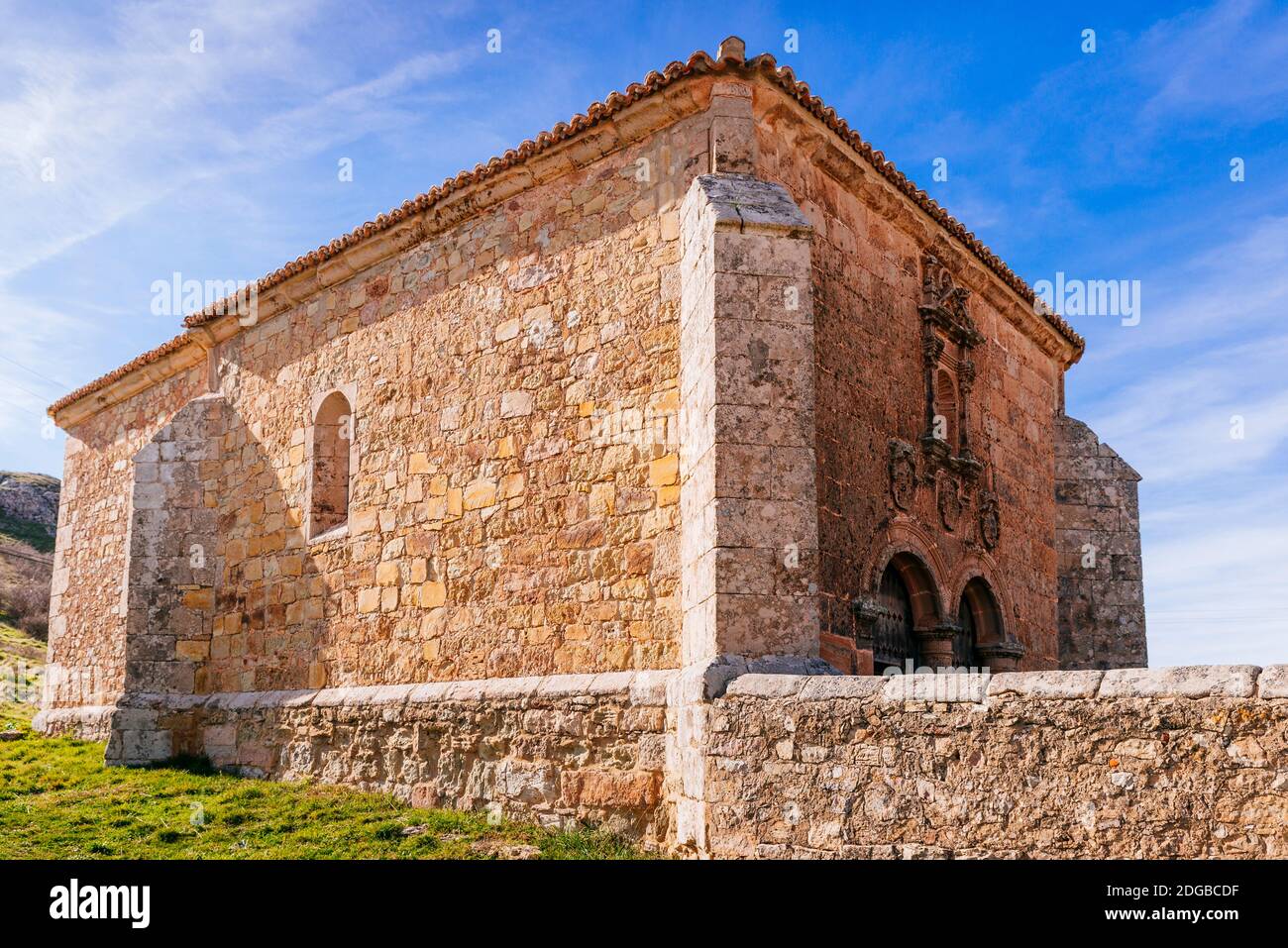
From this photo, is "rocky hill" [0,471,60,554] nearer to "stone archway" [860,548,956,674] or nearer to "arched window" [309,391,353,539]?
"arched window" [309,391,353,539]

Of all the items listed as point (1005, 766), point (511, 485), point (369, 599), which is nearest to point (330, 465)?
point (369, 599)

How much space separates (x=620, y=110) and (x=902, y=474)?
386 cm

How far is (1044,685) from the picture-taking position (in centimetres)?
555

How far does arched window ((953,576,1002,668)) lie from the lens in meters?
11.6

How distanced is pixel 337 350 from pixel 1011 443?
7.16 meters

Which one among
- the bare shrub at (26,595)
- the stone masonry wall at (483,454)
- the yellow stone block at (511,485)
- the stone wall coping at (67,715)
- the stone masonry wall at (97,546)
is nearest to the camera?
the stone masonry wall at (483,454)

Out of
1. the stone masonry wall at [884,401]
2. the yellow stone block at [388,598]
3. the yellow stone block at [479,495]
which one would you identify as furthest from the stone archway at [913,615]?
the yellow stone block at [388,598]

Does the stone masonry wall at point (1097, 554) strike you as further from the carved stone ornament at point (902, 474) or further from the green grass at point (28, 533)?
the green grass at point (28, 533)

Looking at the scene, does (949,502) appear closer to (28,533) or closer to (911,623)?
(911,623)

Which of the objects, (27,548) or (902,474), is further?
(27,548)

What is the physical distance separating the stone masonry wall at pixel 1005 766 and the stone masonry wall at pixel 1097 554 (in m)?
8.27

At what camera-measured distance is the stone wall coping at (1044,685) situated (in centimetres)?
506
